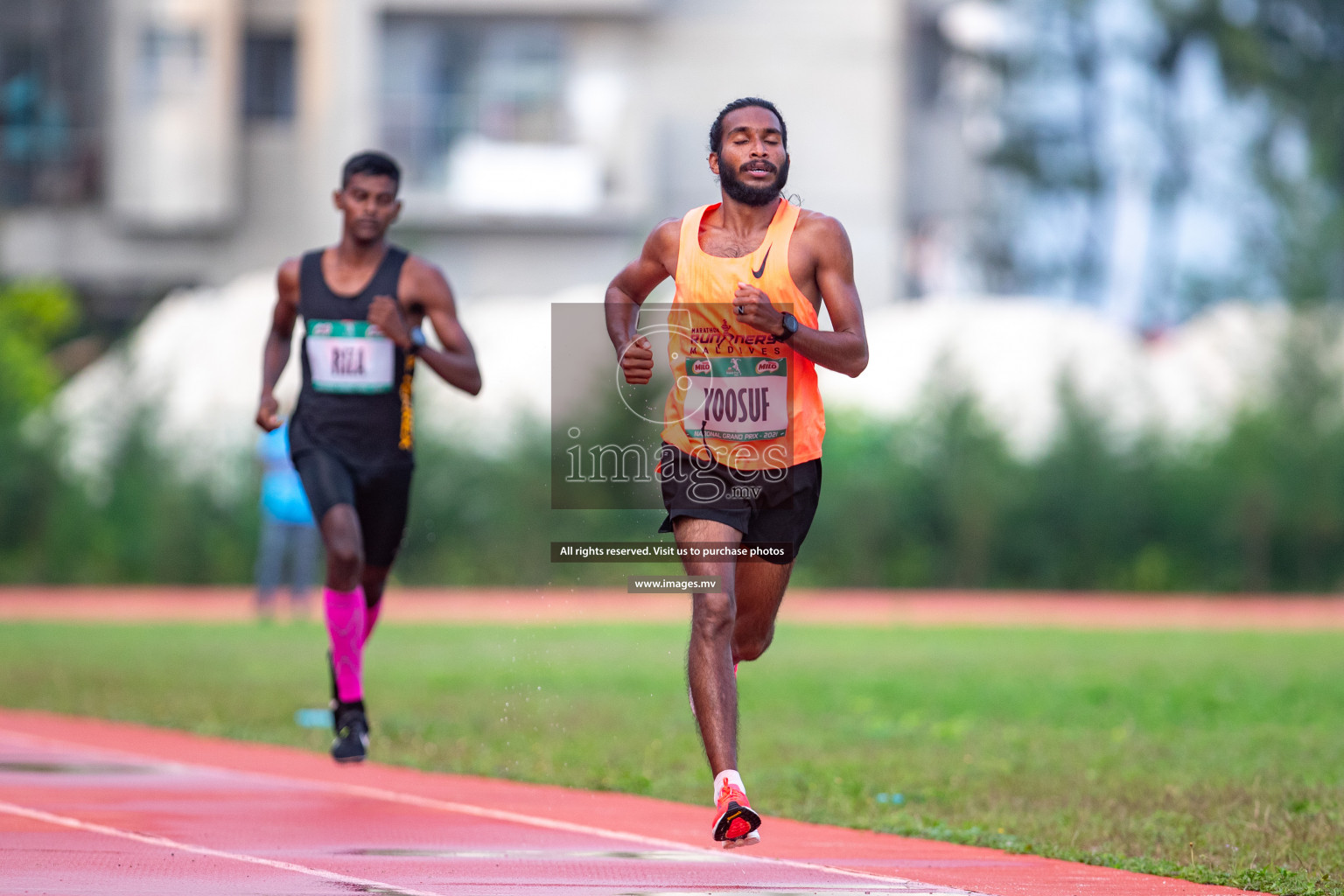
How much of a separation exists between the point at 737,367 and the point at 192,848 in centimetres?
235

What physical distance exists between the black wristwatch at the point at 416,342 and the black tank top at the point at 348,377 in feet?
0.23

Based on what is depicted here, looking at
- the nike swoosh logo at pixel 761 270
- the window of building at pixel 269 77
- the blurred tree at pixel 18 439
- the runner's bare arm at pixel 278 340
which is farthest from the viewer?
the window of building at pixel 269 77

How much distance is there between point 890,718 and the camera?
12453 millimetres

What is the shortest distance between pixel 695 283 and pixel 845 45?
31421 millimetres

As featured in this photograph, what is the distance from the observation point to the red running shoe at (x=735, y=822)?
21.0ft

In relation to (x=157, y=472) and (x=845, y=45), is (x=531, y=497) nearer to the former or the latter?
(x=157, y=472)

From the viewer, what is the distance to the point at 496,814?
316 inches

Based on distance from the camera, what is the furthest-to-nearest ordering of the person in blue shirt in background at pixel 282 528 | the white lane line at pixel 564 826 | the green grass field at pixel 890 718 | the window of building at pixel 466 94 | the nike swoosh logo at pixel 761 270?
1. the window of building at pixel 466 94
2. the person in blue shirt in background at pixel 282 528
3. the green grass field at pixel 890 718
4. the nike swoosh logo at pixel 761 270
5. the white lane line at pixel 564 826

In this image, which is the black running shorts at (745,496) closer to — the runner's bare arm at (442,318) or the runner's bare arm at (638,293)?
the runner's bare arm at (638,293)

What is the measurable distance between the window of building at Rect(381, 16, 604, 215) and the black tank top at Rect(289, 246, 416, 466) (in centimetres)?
2775

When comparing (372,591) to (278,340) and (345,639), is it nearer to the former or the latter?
(345,639)

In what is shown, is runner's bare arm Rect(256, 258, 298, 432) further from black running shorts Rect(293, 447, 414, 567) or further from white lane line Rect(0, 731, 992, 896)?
white lane line Rect(0, 731, 992, 896)

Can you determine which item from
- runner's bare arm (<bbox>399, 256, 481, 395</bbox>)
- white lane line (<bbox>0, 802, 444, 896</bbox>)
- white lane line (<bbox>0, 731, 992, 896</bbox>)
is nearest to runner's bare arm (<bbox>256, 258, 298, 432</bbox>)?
runner's bare arm (<bbox>399, 256, 481, 395</bbox>)

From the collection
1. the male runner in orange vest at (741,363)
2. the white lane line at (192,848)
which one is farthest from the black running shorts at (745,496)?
the white lane line at (192,848)
